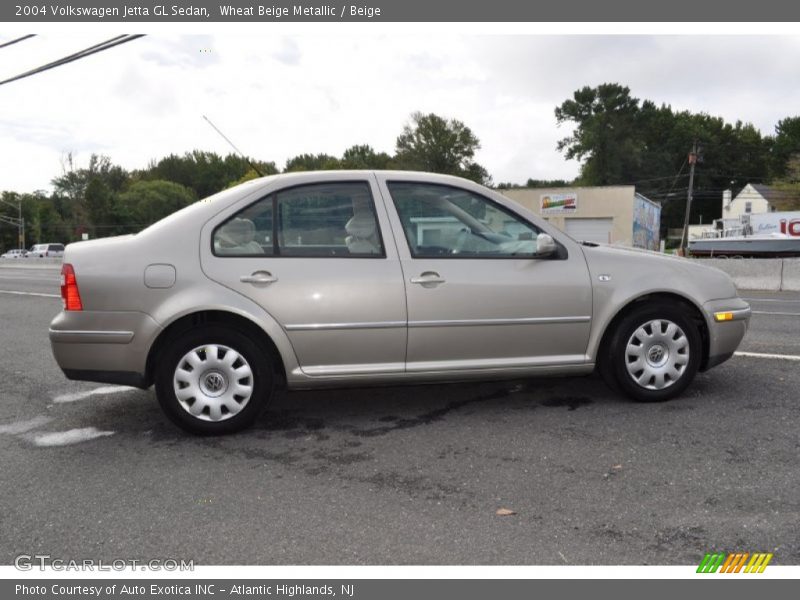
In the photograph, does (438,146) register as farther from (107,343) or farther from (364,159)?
(107,343)

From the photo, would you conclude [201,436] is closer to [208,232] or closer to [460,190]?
[208,232]

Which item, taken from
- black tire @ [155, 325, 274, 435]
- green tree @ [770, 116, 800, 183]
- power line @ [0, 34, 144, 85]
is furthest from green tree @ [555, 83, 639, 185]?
black tire @ [155, 325, 274, 435]

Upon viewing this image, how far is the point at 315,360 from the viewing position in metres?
4.11

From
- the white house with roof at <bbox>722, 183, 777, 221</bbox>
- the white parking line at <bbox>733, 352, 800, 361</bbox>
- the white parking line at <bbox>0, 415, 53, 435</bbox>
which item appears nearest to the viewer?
the white parking line at <bbox>0, 415, 53, 435</bbox>

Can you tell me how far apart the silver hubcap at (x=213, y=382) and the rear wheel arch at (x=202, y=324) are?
14cm

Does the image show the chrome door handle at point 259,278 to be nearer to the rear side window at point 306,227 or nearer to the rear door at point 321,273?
the rear door at point 321,273

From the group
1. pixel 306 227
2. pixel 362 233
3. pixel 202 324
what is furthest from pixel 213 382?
pixel 362 233

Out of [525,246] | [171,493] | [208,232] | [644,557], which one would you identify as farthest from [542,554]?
[208,232]

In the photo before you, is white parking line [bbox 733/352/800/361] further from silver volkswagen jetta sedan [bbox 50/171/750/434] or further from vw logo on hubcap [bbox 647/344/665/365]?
vw logo on hubcap [bbox 647/344/665/365]

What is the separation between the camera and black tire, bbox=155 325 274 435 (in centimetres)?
397

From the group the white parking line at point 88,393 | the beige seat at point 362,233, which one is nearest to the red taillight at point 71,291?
the white parking line at point 88,393

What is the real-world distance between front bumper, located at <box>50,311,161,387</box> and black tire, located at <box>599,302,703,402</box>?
298 centimetres

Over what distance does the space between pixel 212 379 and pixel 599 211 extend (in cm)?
4137

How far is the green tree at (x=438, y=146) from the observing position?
90500mm
